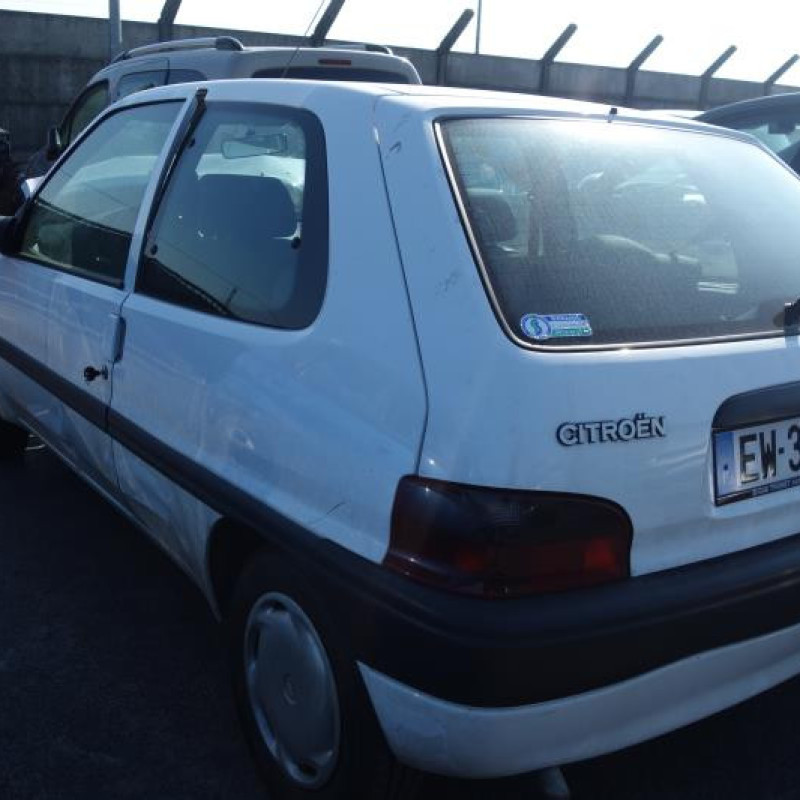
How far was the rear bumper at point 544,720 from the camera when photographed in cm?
186

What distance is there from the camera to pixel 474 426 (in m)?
1.85

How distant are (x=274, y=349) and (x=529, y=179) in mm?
702

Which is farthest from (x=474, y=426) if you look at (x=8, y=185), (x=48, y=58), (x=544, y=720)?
(x=48, y=58)

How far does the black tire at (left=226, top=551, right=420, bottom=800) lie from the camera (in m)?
2.03

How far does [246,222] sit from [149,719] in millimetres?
1388

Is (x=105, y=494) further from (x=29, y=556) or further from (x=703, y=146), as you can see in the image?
(x=703, y=146)

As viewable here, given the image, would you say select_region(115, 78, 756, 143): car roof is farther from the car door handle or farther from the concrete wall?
the concrete wall

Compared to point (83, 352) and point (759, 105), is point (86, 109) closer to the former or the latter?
point (759, 105)

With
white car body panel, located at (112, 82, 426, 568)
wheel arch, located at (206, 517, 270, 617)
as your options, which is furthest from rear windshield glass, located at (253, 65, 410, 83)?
wheel arch, located at (206, 517, 270, 617)

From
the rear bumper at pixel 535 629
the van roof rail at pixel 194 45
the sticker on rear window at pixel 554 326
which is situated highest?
the van roof rail at pixel 194 45

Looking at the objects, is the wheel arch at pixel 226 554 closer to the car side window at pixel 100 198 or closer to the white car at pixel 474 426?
the white car at pixel 474 426

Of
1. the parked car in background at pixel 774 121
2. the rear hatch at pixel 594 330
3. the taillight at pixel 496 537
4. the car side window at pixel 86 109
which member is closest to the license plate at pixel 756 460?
the rear hatch at pixel 594 330

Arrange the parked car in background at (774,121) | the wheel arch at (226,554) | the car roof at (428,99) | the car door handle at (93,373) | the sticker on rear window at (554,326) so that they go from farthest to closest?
the parked car in background at (774,121) → the car door handle at (93,373) → the wheel arch at (226,554) → the car roof at (428,99) → the sticker on rear window at (554,326)

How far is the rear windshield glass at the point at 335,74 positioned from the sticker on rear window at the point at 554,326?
4.99m
